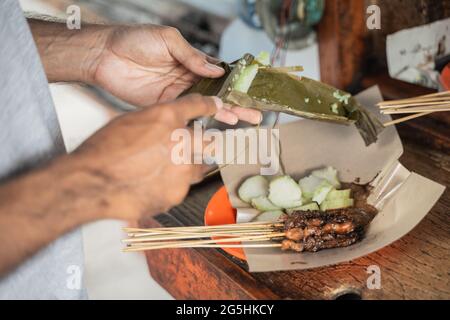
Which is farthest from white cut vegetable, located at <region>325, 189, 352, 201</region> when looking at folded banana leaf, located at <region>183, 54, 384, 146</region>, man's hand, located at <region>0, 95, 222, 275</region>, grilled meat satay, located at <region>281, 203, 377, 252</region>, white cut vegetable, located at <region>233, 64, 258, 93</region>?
man's hand, located at <region>0, 95, 222, 275</region>

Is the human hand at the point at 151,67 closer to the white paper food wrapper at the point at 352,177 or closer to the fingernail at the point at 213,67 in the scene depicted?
the fingernail at the point at 213,67

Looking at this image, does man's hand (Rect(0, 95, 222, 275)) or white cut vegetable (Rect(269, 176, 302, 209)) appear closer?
man's hand (Rect(0, 95, 222, 275))

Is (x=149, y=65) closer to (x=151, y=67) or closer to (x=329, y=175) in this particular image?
(x=151, y=67)

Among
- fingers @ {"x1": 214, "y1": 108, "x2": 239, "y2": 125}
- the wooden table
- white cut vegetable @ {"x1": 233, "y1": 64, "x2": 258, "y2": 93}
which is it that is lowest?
the wooden table

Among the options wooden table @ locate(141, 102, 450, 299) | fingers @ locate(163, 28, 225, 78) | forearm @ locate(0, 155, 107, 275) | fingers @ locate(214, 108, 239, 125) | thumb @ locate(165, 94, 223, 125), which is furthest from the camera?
fingers @ locate(163, 28, 225, 78)

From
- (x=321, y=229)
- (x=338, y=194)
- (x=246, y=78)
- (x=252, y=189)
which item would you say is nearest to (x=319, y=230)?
(x=321, y=229)

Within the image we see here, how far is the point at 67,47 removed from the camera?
1.95 metres

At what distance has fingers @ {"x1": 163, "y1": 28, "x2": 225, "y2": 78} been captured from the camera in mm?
1975

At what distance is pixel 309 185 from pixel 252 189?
8.3 inches

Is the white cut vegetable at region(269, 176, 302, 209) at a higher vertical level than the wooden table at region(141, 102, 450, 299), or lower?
higher

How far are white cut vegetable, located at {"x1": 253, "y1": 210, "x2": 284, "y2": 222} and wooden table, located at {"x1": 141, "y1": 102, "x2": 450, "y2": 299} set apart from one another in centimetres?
19

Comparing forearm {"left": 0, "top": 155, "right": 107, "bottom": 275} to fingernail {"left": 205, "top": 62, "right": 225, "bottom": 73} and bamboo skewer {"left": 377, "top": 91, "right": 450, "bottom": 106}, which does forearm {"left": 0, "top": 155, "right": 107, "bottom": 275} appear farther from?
bamboo skewer {"left": 377, "top": 91, "right": 450, "bottom": 106}

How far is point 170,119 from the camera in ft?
4.50

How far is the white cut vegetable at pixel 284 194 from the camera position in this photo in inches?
81.7
